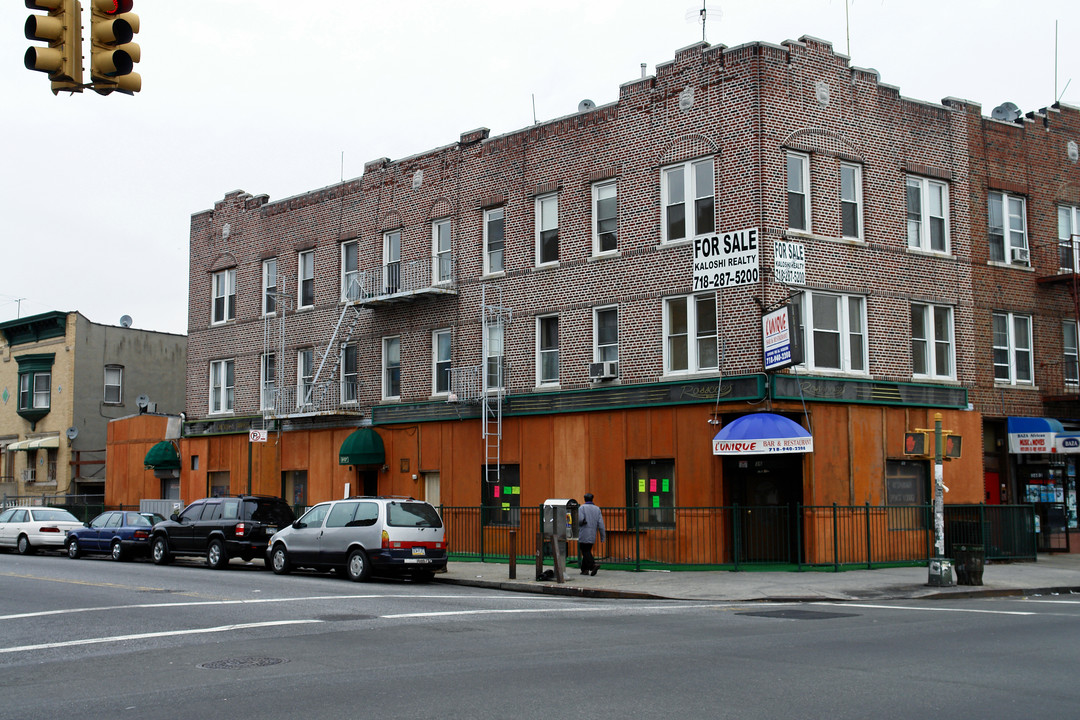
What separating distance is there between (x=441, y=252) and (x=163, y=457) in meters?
15.0

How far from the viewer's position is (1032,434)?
28078 mm

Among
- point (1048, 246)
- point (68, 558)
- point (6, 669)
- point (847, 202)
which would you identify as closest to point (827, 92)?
point (847, 202)

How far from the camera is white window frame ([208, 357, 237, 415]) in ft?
125

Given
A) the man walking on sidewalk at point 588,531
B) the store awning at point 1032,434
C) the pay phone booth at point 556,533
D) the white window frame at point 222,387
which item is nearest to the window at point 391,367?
the white window frame at point 222,387

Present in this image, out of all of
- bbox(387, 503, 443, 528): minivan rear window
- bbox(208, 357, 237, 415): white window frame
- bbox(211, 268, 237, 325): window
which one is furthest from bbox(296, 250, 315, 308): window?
bbox(387, 503, 443, 528): minivan rear window

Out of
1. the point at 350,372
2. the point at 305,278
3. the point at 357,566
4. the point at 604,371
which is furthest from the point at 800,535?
the point at 305,278

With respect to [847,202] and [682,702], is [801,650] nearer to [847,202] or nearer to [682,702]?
[682,702]

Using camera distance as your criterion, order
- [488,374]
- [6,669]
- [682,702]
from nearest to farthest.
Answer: [682,702] → [6,669] → [488,374]

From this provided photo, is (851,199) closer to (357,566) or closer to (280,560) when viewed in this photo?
(357,566)

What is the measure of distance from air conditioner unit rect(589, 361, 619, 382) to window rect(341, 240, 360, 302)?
956 centimetres

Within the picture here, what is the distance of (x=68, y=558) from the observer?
1230 inches

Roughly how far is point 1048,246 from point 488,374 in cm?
1602

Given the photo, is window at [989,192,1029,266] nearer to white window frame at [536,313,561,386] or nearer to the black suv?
white window frame at [536,313,561,386]

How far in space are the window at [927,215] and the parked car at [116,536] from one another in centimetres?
2128
